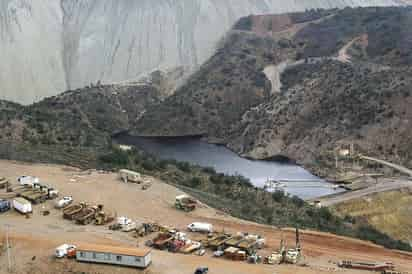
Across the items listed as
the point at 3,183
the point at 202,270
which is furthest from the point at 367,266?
the point at 3,183

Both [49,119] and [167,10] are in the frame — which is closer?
[49,119]

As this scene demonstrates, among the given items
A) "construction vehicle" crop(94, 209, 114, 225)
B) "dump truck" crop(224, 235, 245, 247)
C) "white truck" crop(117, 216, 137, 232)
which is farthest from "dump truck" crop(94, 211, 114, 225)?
"dump truck" crop(224, 235, 245, 247)

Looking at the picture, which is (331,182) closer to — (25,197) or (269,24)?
(25,197)

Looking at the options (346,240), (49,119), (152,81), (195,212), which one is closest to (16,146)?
(49,119)

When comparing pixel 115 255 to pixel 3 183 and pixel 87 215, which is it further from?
pixel 3 183

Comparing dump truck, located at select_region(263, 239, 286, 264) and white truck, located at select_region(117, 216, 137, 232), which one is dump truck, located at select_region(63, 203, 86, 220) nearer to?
white truck, located at select_region(117, 216, 137, 232)

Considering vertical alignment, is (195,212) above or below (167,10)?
below
